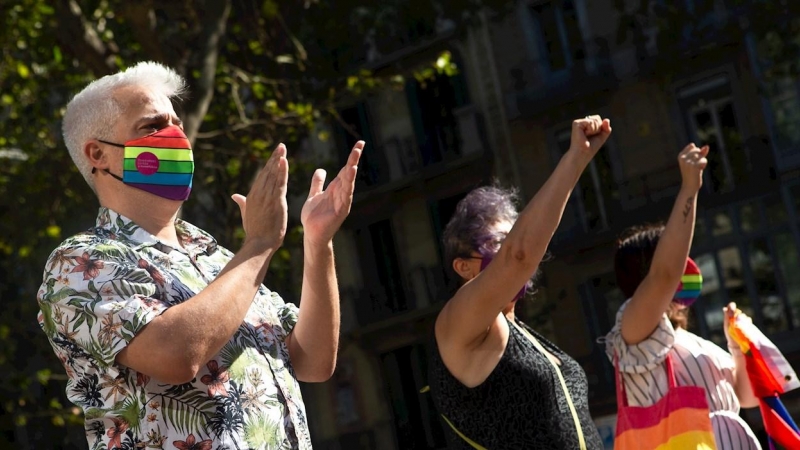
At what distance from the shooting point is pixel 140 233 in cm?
290

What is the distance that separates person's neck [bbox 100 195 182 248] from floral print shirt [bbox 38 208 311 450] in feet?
0.22

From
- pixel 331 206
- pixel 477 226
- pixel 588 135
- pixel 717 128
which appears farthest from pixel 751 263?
pixel 331 206

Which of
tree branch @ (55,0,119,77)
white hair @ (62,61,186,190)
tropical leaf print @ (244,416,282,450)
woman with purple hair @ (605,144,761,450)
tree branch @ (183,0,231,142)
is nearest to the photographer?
tropical leaf print @ (244,416,282,450)

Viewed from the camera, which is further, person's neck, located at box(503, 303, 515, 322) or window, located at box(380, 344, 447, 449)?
window, located at box(380, 344, 447, 449)

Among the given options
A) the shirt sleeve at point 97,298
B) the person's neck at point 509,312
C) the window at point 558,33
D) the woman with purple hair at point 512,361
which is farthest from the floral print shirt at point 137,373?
the window at point 558,33

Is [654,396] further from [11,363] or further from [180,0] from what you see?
[11,363]

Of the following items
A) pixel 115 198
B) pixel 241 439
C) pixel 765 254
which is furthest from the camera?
pixel 765 254

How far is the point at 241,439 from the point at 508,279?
3.21 feet

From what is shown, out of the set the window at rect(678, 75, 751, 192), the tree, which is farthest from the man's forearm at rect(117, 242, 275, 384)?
the window at rect(678, 75, 751, 192)

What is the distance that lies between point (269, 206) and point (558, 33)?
2149 cm

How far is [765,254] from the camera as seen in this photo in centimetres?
2134

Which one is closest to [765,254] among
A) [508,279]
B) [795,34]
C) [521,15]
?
[795,34]

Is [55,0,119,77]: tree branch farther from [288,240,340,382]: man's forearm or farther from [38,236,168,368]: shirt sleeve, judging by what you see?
[38,236,168,368]: shirt sleeve

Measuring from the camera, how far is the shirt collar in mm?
2879
